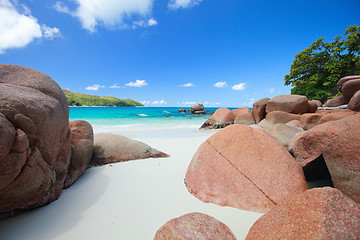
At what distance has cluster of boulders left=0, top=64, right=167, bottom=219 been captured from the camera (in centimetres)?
166

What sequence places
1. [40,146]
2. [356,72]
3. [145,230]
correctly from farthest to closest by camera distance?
[356,72] → [40,146] → [145,230]

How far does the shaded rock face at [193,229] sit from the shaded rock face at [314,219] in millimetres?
278

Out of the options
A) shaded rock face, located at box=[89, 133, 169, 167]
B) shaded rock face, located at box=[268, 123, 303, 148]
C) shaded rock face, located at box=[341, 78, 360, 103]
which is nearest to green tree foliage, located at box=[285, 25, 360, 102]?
shaded rock face, located at box=[341, 78, 360, 103]

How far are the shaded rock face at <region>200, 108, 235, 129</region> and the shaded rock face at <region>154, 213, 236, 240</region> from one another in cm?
1108

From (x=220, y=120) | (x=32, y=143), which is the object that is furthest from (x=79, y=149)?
(x=220, y=120)

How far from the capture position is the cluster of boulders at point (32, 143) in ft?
5.45

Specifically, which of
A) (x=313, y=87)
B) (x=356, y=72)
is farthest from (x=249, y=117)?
(x=356, y=72)

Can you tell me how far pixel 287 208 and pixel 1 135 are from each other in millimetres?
2697

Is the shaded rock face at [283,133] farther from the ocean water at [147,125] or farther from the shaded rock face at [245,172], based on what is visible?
the ocean water at [147,125]

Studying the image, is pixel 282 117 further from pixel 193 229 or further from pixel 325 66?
pixel 325 66

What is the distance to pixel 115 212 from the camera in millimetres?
2125

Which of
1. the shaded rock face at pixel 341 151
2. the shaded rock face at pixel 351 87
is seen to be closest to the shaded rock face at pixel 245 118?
the shaded rock face at pixel 351 87

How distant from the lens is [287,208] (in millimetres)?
1312

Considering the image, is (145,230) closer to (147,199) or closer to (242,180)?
(147,199)
